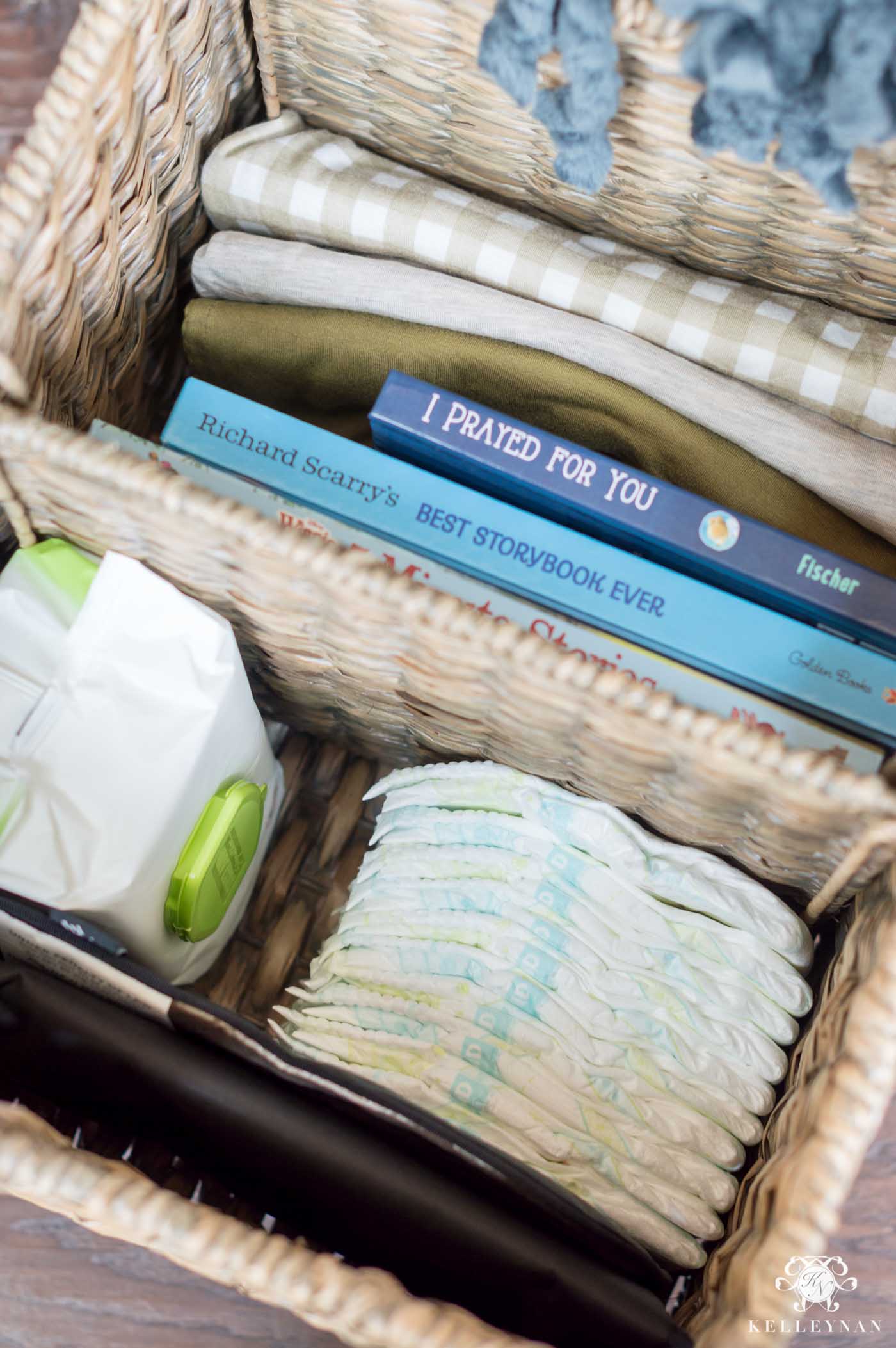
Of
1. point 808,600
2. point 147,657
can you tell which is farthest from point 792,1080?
point 147,657

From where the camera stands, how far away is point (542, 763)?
62 cm

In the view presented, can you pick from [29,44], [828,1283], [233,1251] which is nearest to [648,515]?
[233,1251]

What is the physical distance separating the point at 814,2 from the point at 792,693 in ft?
1.06

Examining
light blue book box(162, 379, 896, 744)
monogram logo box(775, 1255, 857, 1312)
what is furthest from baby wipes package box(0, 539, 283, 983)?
monogram logo box(775, 1255, 857, 1312)

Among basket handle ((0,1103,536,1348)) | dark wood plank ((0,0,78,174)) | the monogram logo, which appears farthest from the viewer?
dark wood plank ((0,0,78,174))

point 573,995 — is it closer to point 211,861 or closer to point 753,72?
point 211,861

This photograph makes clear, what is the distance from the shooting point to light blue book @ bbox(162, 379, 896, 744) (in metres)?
0.55

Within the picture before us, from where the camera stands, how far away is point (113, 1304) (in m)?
0.72

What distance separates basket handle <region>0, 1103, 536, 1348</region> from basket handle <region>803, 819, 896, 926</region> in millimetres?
264

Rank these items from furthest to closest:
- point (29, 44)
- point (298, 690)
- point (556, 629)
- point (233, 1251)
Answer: point (29, 44)
point (298, 690)
point (556, 629)
point (233, 1251)

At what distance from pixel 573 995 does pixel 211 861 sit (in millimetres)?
225

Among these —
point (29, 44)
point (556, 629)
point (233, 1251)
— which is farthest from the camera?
point (29, 44)

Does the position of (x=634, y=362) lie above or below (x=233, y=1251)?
above

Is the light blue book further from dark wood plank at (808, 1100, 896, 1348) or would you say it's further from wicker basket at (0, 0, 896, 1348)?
dark wood plank at (808, 1100, 896, 1348)
